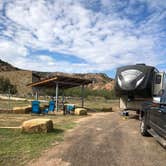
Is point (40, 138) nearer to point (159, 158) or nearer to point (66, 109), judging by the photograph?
point (159, 158)

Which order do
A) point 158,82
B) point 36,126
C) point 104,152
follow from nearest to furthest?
point 104,152 → point 36,126 → point 158,82

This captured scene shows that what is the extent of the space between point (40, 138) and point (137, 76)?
7.41 metres

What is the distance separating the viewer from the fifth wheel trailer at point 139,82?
45.3 ft

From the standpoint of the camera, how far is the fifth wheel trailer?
13797 millimetres

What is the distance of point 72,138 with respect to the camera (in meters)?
8.72

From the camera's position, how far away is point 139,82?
45.1 ft

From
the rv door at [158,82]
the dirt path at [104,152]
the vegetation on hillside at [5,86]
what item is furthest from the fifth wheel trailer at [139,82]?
the vegetation on hillside at [5,86]

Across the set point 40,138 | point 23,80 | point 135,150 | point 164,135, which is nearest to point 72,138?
point 40,138

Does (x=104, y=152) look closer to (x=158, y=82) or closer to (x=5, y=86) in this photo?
(x=158, y=82)

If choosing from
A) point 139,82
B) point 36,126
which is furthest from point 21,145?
point 139,82

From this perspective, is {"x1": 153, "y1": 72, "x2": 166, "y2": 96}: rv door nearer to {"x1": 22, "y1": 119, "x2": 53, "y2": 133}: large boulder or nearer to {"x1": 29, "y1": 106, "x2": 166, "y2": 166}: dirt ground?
{"x1": 29, "y1": 106, "x2": 166, "y2": 166}: dirt ground

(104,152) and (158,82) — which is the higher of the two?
(158,82)

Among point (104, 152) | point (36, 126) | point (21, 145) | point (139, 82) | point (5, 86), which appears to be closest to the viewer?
point (104, 152)

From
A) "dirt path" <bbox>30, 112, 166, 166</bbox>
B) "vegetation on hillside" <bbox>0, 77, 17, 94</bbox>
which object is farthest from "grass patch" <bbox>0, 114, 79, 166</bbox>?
"vegetation on hillside" <bbox>0, 77, 17, 94</bbox>
